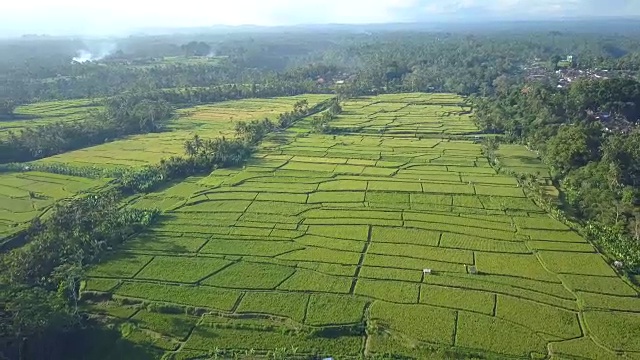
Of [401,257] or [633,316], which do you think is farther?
[401,257]

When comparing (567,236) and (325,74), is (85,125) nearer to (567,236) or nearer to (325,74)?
(567,236)

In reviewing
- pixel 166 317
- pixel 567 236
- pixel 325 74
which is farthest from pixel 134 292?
pixel 325 74

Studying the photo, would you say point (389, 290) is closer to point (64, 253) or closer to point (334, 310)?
point (334, 310)

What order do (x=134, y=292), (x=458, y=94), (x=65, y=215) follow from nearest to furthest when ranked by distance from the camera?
(x=134, y=292) < (x=65, y=215) < (x=458, y=94)

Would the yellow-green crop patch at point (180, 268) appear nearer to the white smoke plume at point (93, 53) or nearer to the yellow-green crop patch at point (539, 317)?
the yellow-green crop patch at point (539, 317)

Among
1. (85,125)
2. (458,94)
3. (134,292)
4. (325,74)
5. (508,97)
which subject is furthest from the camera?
(325,74)

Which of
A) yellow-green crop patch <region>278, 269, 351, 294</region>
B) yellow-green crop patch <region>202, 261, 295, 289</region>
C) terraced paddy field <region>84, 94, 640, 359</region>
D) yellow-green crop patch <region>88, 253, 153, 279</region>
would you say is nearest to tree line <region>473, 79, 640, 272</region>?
terraced paddy field <region>84, 94, 640, 359</region>
